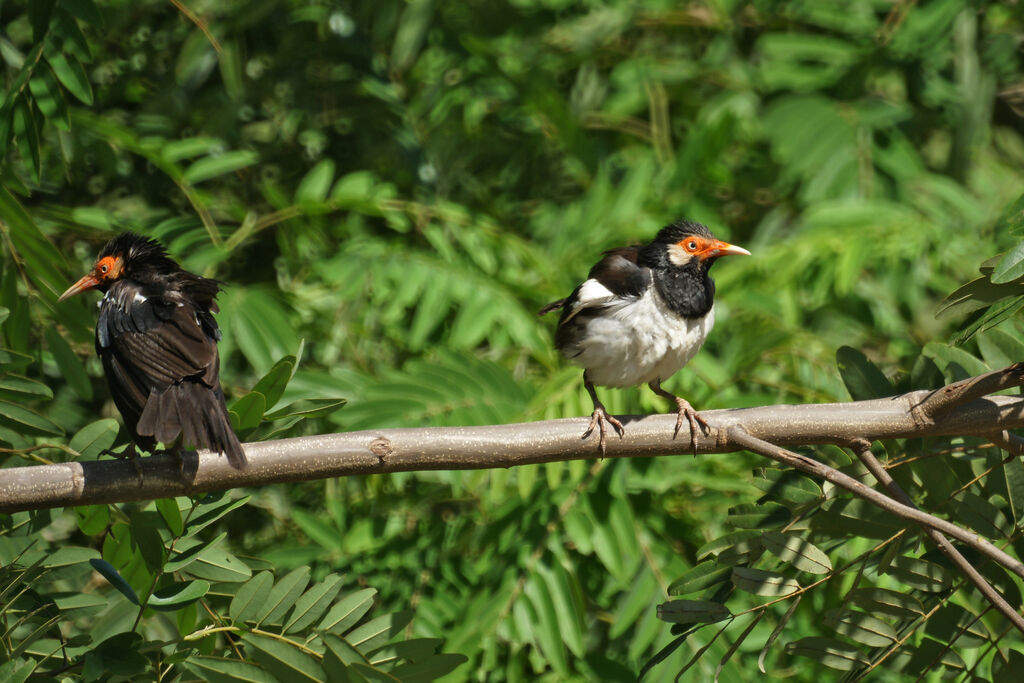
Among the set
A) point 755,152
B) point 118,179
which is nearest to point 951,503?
point 755,152

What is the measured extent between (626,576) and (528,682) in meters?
0.60

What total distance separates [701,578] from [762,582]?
0.57 ft

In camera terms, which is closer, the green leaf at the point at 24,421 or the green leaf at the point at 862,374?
the green leaf at the point at 24,421

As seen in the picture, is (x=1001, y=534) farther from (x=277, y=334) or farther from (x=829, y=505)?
(x=277, y=334)

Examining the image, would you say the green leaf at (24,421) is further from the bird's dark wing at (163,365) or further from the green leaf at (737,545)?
the green leaf at (737,545)

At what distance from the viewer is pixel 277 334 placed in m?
4.31

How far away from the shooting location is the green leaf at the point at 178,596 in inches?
113

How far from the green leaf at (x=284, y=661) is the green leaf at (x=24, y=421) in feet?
2.90

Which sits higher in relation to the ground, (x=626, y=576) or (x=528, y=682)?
(x=626, y=576)

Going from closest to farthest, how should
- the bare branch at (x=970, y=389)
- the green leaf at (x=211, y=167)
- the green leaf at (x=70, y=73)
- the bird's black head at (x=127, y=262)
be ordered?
the bare branch at (x=970, y=389), the green leaf at (x=70, y=73), the bird's black head at (x=127, y=262), the green leaf at (x=211, y=167)

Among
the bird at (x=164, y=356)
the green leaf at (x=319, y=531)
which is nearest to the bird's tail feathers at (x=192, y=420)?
the bird at (x=164, y=356)

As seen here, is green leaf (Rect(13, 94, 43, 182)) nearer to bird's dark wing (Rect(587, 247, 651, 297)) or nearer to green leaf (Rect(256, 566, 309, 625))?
green leaf (Rect(256, 566, 309, 625))

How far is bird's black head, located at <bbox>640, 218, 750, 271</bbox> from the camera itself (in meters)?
4.04

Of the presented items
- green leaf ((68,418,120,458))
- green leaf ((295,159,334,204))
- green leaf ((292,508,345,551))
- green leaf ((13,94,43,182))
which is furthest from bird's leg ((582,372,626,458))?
green leaf ((295,159,334,204))
